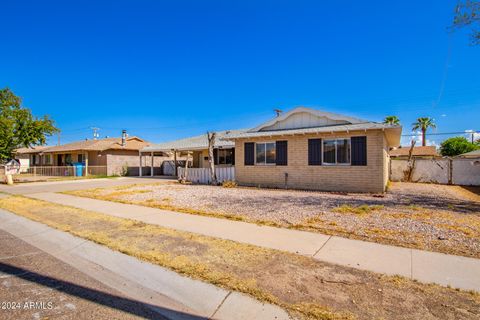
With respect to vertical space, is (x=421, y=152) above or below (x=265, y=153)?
above

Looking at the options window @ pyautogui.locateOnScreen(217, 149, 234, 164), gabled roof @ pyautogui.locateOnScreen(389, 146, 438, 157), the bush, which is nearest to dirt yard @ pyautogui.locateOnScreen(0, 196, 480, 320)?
the bush

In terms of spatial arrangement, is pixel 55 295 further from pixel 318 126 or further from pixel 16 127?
pixel 16 127

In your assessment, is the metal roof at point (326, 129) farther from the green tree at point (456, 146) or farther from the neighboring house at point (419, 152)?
the green tree at point (456, 146)

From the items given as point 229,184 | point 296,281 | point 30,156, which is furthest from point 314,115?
point 30,156

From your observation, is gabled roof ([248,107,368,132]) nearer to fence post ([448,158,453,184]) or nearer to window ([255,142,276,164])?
window ([255,142,276,164])

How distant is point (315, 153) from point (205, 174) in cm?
808

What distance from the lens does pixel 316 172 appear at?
44.7 feet

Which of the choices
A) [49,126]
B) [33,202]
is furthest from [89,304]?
[49,126]

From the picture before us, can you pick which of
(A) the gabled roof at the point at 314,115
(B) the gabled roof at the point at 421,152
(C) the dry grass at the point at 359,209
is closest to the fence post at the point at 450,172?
(A) the gabled roof at the point at 314,115

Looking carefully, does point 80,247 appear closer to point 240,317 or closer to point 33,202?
point 240,317

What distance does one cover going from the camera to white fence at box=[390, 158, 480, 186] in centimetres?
1684

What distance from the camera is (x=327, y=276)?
3760 mm

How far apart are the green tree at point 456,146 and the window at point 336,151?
159ft

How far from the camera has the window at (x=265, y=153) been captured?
1509cm
